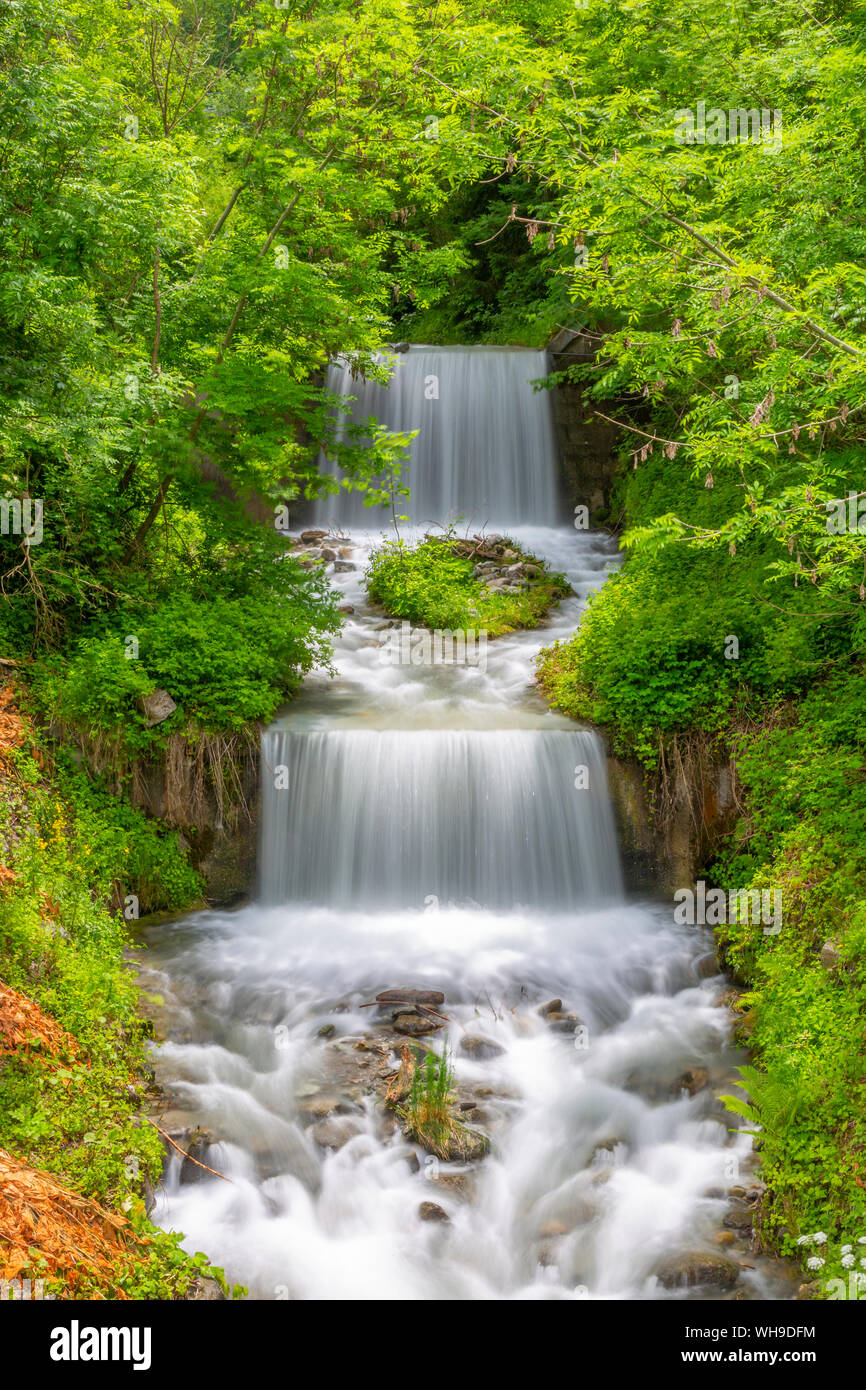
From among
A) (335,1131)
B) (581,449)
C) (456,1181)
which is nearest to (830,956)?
(456,1181)

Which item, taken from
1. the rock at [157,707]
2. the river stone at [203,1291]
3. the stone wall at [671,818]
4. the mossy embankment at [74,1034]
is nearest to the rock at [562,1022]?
the stone wall at [671,818]

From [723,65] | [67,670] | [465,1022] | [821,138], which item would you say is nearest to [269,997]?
[465,1022]

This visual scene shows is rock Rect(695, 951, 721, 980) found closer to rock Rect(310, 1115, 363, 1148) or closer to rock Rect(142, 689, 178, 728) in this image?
rock Rect(310, 1115, 363, 1148)

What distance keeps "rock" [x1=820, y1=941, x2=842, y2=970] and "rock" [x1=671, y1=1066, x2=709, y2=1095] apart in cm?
113

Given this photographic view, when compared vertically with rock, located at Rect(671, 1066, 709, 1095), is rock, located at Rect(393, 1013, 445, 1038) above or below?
above

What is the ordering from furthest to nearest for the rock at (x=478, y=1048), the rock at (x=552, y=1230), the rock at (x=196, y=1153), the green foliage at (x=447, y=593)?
1. the green foliage at (x=447, y=593)
2. the rock at (x=478, y=1048)
3. the rock at (x=196, y=1153)
4. the rock at (x=552, y=1230)

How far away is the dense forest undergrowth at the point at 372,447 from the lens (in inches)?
217

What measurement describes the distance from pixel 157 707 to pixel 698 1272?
19.7 ft

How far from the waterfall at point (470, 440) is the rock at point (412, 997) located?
964 cm

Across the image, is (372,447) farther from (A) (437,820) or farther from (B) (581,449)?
(B) (581,449)

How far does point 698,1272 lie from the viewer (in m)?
4.82

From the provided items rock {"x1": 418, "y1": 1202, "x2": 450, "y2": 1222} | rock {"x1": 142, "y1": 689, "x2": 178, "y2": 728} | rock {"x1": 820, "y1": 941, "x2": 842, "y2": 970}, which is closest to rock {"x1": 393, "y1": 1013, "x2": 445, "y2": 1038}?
rock {"x1": 418, "y1": 1202, "x2": 450, "y2": 1222}

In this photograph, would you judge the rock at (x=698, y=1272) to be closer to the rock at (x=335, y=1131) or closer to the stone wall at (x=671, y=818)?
the rock at (x=335, y=1131)

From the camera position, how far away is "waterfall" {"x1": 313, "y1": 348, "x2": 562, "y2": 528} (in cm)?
1538
